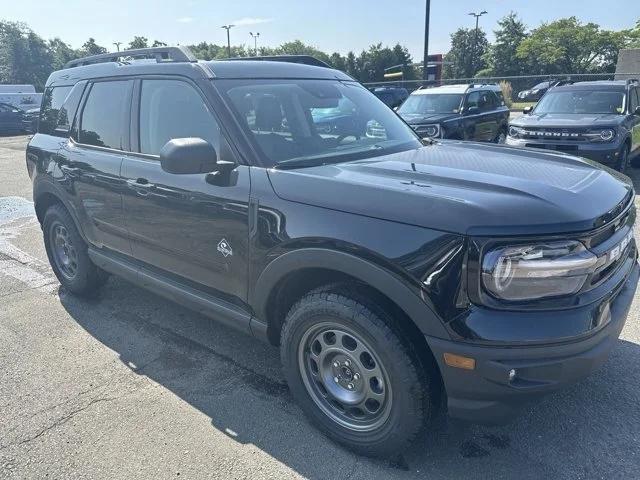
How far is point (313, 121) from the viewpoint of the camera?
123 inches

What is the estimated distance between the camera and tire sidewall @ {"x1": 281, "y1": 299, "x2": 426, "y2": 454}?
2.16m

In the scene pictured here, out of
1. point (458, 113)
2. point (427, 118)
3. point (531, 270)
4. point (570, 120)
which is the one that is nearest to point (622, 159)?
point (570, 120)

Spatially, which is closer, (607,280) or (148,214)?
(607,280)

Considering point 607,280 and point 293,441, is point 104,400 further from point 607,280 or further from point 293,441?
point 607,280

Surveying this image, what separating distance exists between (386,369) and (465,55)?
72.9m

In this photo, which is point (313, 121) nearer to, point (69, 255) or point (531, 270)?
point (531, 270)

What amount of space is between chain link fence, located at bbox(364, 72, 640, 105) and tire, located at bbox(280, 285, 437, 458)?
13880 mm

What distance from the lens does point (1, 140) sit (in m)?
19.8

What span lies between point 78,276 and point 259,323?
234 centimetres

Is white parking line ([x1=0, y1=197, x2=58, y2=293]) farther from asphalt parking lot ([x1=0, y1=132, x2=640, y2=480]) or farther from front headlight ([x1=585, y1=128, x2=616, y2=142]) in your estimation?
front headlight ([x1=585, y1=128, x2=616, y2=142])

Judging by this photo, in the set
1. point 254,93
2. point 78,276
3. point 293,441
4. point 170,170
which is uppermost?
point 254,93

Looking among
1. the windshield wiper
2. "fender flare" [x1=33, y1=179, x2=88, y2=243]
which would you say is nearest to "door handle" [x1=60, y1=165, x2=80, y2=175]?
"fender flare" [x1=33, y1=179, x2=88, y2=243]

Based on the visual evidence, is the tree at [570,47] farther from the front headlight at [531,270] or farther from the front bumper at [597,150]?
the front headlight at [531,270]

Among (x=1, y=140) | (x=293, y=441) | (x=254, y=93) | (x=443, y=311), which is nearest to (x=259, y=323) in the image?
(x=293, y=441)
